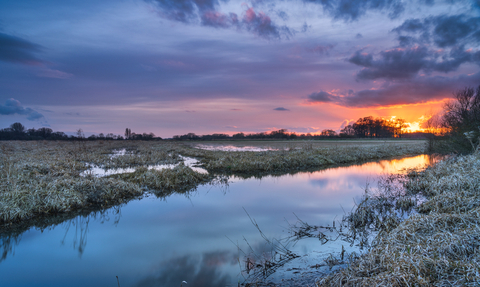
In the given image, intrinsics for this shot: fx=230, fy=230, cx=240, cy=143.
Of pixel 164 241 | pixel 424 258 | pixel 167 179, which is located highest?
pixel 424 258

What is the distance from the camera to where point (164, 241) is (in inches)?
278

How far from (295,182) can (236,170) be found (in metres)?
5.64

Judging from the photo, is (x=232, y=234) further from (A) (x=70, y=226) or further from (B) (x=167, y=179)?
(B) (x=167, y=179)

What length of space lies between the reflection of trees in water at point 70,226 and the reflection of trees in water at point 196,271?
278 cm

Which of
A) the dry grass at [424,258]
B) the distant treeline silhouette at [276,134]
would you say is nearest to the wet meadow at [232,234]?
the dry grass at [424,258]

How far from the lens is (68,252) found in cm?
652

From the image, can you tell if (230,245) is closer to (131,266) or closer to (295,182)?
(131,266)

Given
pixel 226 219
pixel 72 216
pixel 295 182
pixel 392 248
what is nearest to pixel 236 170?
pixel 295 182

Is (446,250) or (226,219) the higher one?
(446,250)

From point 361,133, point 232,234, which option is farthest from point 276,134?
point 232,234

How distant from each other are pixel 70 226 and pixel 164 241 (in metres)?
3.83

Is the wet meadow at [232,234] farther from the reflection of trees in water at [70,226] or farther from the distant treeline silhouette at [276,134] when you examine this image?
Result: the distant treeline silhouette at [276,134]

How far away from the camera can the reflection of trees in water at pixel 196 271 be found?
5.02m

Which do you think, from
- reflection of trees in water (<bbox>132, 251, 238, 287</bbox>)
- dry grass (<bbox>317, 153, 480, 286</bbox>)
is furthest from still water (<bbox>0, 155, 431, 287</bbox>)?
dry grass (<bbox>317, 153, 480, 286</bbox>)
